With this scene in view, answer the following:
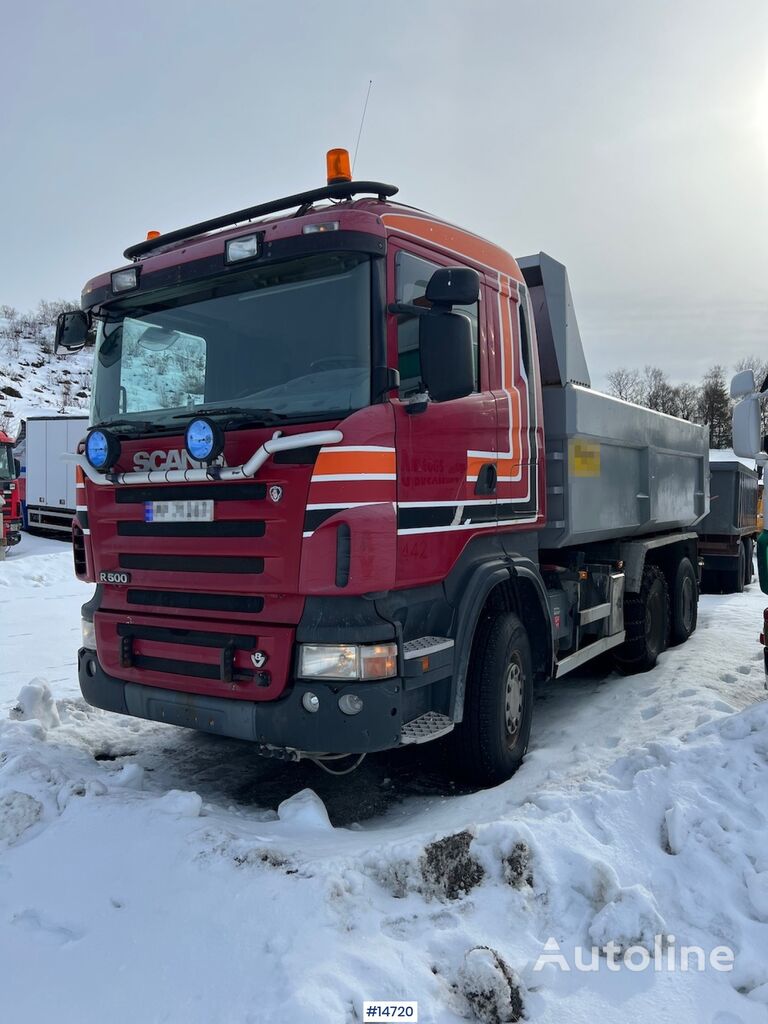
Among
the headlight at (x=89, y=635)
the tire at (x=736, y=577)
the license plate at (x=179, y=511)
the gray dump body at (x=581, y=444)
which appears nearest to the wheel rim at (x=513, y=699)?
the gray dump body at (x=581, y=444)

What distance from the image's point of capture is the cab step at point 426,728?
11.7 ft

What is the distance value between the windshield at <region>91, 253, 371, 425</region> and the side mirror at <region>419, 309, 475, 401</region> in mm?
263

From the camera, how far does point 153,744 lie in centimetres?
505

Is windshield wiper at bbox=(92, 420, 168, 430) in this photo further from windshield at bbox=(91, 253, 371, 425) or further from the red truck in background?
the red truck in background

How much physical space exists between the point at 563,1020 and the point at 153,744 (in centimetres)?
331

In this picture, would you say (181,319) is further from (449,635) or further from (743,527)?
(743,527)

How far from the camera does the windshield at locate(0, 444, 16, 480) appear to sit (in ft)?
65.9

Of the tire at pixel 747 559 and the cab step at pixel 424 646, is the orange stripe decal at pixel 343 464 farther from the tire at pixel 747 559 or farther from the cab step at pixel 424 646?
the tire at pixel 747 559

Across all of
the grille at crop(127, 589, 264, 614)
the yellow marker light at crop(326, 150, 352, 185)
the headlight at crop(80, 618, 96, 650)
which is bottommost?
the headlight at crop(80, 618, 96, 650)

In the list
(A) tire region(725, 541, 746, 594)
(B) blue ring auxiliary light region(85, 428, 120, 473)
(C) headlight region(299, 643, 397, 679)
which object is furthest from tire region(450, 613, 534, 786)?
(A) tire region(725, 541, 746, 594)

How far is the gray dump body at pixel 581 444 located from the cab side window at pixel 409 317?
1.67 metres

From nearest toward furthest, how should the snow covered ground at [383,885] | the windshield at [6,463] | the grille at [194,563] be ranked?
the snow covered ground at [383,885] → the grille at [194,563] → the windshield at [6,463]

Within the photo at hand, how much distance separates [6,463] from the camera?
66.5 feet

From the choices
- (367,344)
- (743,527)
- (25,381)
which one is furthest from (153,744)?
(25,381)
